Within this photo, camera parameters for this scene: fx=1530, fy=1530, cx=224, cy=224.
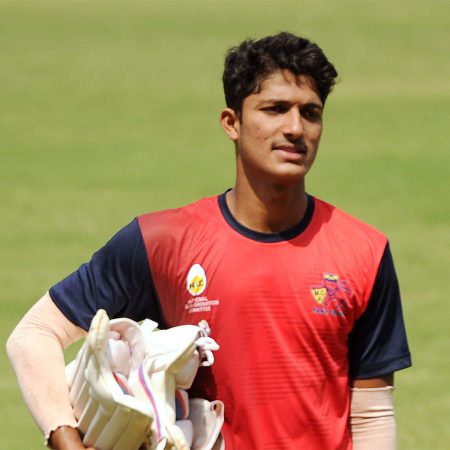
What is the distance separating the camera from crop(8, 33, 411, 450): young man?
4336mm

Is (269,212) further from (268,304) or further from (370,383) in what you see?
(370,383)

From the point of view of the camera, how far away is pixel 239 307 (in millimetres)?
4340

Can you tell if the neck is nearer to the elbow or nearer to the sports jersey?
the sports jersey

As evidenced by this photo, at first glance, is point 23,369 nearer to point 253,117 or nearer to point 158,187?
point 253,117

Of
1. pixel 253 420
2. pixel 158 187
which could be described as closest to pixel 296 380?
pixel 253 420

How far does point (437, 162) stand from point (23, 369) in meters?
9.05

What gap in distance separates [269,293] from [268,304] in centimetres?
3

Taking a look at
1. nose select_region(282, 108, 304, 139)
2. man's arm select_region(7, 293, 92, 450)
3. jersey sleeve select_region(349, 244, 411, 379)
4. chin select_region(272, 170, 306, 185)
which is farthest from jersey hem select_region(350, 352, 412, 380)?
man's arm select_region(7, 293, 92, 450)

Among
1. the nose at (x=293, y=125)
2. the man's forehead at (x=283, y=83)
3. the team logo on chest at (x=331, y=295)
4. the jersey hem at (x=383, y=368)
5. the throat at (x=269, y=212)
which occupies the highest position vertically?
the man's forehead at (x=283, y=83)

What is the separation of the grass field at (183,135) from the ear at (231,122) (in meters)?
3.35

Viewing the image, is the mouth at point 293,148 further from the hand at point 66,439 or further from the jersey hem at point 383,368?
the hand at point 66,439

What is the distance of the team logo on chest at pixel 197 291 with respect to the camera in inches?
171

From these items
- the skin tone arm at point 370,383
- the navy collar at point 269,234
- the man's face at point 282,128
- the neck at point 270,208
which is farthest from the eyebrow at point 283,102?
the skin tone arm at point 370,383

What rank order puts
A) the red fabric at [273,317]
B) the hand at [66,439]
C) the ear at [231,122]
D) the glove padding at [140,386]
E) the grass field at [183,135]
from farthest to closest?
the grass field at [183,135] → the ear at [231,122] → the red fabric at [273,317] → the hand at [66,439] → the glove padding at [140,386]
